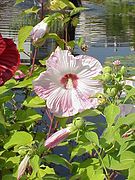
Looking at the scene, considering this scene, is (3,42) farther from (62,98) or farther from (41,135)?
(41,135)

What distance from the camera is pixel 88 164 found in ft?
3.09

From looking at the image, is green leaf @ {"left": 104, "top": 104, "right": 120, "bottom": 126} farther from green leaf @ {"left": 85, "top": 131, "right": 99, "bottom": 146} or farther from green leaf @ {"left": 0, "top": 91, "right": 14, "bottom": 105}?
green leaf @ {"left": 0, "top": 91, "right": 14, "bottom": 105}

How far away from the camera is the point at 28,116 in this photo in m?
1.08

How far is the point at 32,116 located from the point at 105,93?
224 mm

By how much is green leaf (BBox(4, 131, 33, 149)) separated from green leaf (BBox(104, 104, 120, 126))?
18 centimetres

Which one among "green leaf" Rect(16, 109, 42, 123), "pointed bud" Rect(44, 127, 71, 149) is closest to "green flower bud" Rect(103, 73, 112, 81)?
"pointed bud" Rect(44, 127, 71, 149)

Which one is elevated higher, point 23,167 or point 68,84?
point 68,84

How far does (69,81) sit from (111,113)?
11 centimetres

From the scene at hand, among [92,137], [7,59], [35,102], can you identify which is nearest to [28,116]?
[35,102]

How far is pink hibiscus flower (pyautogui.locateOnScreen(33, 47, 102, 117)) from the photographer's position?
0.89 m

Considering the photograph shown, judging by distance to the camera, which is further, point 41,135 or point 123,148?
point 41,135

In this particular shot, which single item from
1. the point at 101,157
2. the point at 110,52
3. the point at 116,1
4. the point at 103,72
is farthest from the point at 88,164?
the point at 116,1

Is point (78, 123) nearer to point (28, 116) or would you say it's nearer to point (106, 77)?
point (106, 77)

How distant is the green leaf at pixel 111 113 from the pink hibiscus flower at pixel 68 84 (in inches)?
2.0
